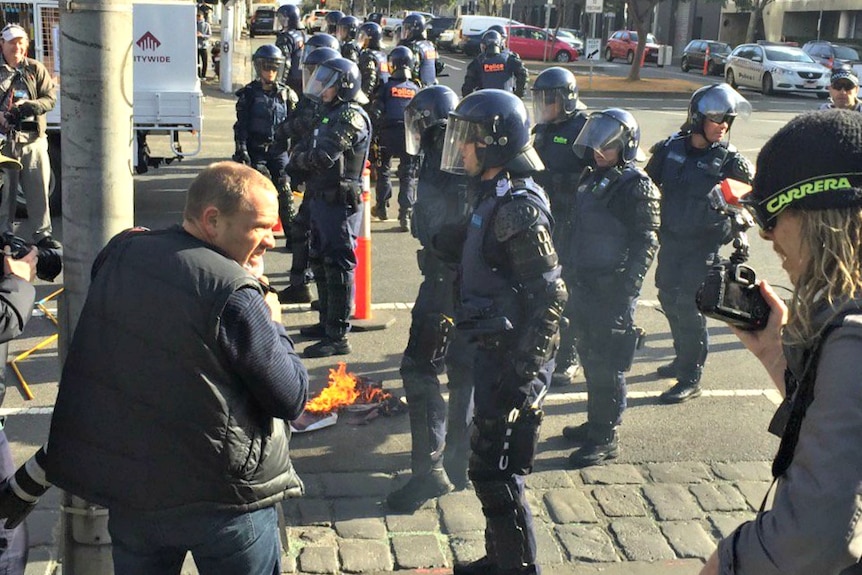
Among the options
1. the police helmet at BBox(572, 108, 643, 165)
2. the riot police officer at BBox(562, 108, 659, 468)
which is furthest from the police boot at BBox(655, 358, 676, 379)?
the police helmet at BBox(572, 108, 643, 165)

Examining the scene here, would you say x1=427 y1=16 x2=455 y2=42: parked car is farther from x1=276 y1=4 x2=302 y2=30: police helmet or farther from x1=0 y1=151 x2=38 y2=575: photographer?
x1=0 y1=151 x2=38 y2=575: photographer

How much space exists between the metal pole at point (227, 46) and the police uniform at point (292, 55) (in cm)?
604

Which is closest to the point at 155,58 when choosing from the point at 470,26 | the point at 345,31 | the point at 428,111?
the point at 345,31

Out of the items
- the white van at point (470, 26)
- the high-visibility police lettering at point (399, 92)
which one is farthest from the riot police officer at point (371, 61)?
the white van at point (470, 26)

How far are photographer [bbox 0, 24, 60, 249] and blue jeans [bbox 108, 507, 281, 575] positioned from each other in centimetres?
705

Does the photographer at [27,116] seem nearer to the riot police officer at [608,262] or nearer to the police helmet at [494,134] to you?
the riot police officer at [608,262]

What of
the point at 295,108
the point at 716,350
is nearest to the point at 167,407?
the point at 716,350

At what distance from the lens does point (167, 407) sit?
2803 mm

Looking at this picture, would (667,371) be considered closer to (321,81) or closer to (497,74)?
(321,81)

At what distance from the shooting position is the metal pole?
22.4 meters

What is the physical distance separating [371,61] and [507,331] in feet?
30.5

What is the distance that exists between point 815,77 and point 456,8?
1946 inches

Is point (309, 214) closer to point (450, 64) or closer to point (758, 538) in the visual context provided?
point (758, 538)

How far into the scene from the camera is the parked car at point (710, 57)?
39.8 meters
